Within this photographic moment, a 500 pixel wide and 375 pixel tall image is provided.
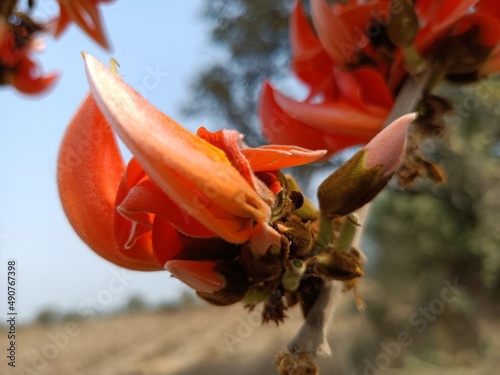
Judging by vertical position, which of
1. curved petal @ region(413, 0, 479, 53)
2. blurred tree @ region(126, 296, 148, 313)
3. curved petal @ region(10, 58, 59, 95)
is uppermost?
curved petal @ region(413, 0, 479, 53)

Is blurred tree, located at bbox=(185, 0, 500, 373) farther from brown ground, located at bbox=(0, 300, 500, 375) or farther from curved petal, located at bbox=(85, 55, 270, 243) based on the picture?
curved petal, located at bbox=(85, 55, 270, 243)

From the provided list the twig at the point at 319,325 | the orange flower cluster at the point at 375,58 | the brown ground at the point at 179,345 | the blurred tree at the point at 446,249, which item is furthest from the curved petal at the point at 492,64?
the blurred tree at the point at 446,249

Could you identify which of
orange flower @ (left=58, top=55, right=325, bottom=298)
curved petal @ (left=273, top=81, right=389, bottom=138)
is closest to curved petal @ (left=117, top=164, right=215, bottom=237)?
orange flower @ (left=58, top=55, right=325, bottom=298)

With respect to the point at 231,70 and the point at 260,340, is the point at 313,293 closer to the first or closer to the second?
the point at 231,70

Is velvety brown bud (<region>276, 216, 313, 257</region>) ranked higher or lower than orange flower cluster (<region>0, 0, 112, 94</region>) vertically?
higher

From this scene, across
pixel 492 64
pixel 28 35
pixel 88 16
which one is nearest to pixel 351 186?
pixel 492 64

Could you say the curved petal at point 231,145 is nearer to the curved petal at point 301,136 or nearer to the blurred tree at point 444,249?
the curved petal at point 301,136

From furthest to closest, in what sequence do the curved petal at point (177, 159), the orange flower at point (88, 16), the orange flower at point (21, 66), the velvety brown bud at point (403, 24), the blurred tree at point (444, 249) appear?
the blurred tree at point (444, 249) < the orange flower at point (21, 66) < the orange flower at point (88, 16) < the velvety brown bud at point (403, 24) < the curved petal at point (177, 159)

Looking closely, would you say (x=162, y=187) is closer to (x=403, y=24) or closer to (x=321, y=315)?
(x=321, y=315)
